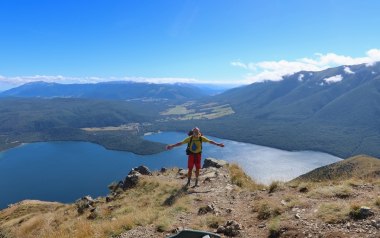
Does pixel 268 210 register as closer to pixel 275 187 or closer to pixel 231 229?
pixel 231 229

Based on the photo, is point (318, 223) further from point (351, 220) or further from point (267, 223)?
point (267, 223)

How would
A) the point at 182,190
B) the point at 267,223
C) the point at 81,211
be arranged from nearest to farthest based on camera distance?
the point at 267,223, the point at 182,190, the point at 81,211

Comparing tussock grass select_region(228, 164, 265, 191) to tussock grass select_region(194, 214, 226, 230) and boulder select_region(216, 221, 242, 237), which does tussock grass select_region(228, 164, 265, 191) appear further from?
boulder select_region(216, 221, 242, 237)

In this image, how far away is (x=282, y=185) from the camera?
65.1ft

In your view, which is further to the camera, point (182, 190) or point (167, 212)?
point (182, 190)

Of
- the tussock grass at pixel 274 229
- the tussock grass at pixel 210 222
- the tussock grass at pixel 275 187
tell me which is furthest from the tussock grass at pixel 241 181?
the tussock grass at pixel 274 229

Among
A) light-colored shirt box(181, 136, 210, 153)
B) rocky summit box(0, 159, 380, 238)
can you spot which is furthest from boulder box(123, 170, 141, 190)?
light-colored shirt box(181, 136, 210, 153)

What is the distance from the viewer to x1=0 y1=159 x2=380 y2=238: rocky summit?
12234 mm

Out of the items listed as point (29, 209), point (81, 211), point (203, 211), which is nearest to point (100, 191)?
point (29, 209)

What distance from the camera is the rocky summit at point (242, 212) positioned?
12.2 m

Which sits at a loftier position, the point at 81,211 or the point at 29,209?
the point at 81,211

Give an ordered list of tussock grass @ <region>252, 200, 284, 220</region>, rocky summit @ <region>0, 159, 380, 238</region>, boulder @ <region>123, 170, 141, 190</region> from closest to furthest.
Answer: rocky summit @ <region>0, 159, 380, 238</region> → tussock grass @ <region>252, 200, 284, 220</region> → boulder @ <region>123, 170, 141, 190</region>

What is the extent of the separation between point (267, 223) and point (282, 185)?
21.9 feet

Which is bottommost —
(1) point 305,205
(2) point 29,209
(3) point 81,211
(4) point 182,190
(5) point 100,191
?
(5) point 100,191
